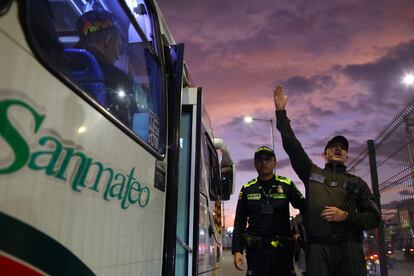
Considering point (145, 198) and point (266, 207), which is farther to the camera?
point (266, 207)

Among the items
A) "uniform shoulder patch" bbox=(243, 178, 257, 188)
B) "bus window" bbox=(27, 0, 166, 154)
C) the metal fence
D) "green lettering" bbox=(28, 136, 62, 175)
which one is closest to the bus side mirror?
"uniform shoulder patch" bbox=(243, 178, 257, 188)

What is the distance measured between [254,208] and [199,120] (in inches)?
54.0

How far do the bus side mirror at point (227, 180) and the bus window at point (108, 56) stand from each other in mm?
3211

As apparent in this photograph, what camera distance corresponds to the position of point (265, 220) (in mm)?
4648

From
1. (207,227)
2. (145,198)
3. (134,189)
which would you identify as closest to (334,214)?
(207,227)

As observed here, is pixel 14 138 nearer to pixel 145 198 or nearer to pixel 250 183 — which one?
pixel 145 198

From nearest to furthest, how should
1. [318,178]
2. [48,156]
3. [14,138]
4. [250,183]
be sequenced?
[14,138], [48,156], [318,178], [250,183]

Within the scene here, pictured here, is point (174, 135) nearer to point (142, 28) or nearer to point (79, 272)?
point (142, 28)

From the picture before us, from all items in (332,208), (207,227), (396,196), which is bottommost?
(207,227)

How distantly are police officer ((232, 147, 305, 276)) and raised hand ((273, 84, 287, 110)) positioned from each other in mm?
868

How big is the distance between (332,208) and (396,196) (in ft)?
8.50

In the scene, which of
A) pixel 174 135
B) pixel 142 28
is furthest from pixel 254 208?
pixel 142 28

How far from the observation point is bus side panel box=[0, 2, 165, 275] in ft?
4.80

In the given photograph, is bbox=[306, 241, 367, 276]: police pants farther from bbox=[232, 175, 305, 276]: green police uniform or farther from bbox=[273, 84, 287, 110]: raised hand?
bbox=[273, 84, 287, 110]: raised hand
